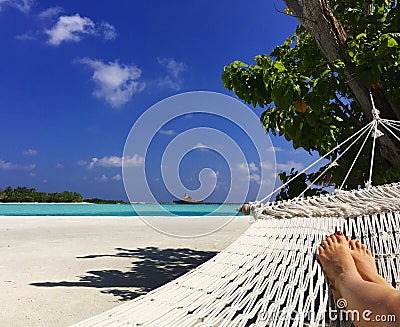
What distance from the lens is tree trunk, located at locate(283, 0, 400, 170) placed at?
274 centimetres

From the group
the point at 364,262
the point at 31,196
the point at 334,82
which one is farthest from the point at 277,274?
the point at 31,196

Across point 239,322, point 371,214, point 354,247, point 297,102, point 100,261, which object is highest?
point 297,102

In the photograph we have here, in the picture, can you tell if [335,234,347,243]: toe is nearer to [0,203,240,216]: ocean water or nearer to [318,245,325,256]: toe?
[318,245,325,256]: toe

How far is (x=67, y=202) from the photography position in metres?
30.6

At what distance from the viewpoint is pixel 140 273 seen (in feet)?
10.9

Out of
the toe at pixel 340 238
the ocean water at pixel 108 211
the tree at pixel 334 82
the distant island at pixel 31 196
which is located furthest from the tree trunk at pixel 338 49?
the distant island at pixel 31 196

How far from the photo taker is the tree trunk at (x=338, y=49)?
8.98 feet

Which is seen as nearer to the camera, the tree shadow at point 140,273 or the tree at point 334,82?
the tree at point 334,82

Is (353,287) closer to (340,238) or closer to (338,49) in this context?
(340,238)

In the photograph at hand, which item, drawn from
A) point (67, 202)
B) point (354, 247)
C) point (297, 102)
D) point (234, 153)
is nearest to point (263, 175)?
point (234, 153)

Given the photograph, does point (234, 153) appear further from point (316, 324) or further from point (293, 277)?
point (316, 324)

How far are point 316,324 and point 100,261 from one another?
10.6 feet

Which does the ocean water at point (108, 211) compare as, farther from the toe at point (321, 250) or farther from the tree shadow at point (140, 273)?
the toe at point (321, 250)

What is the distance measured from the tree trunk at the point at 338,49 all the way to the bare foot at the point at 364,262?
1747mm
